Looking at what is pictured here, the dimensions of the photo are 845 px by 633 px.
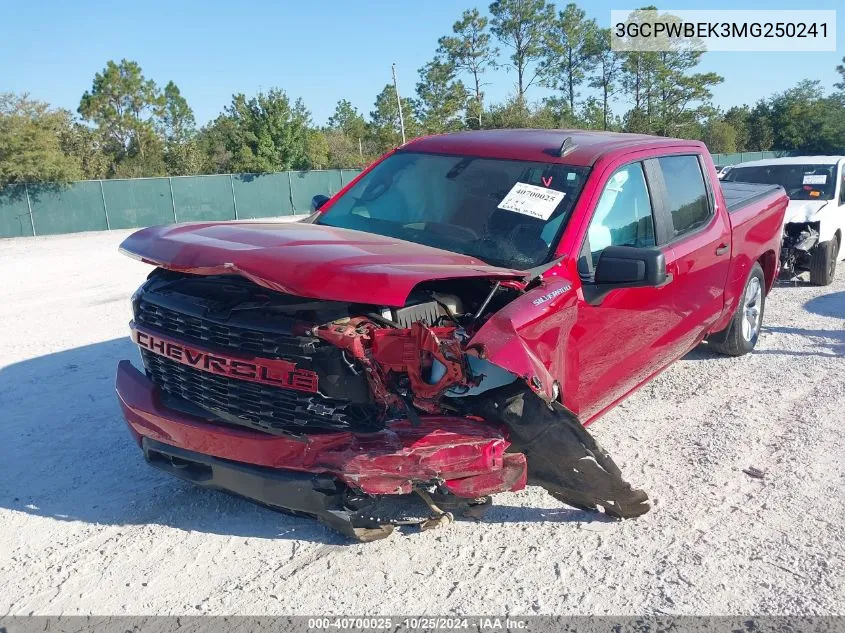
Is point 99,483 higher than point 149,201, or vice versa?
point 149,201

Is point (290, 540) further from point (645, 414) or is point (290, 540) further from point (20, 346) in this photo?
point (20, 346)

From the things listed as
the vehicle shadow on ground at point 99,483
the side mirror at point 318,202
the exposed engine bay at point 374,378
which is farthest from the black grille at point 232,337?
the side mirror at point 318,202

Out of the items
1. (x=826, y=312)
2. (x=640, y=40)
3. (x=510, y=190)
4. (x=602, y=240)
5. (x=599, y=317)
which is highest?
(x=640, y=40)

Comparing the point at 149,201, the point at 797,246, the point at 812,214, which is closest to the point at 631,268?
the point at 797,246

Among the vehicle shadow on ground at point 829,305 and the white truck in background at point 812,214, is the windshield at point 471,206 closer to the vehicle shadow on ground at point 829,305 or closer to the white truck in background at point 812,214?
the vehicle shadow on ground at point 829,305

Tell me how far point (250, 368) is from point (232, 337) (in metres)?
0.16

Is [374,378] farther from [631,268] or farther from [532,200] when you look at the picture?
[532,200]

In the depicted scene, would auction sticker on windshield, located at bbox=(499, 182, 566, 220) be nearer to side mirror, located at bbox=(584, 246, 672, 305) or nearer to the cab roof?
the cab roof

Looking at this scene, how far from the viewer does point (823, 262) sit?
9.36 meters

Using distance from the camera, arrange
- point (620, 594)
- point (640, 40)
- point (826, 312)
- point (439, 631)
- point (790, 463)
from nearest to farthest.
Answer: point (439, 631) → point (620, 594) → point (790, 463) → point (826, 312) → point (640, 40)

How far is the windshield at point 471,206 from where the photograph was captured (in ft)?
11.9

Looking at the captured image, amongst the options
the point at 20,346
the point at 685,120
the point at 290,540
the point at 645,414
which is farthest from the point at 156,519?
the point at 685,120

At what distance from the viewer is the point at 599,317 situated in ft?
11.9

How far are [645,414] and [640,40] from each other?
50676 mm
